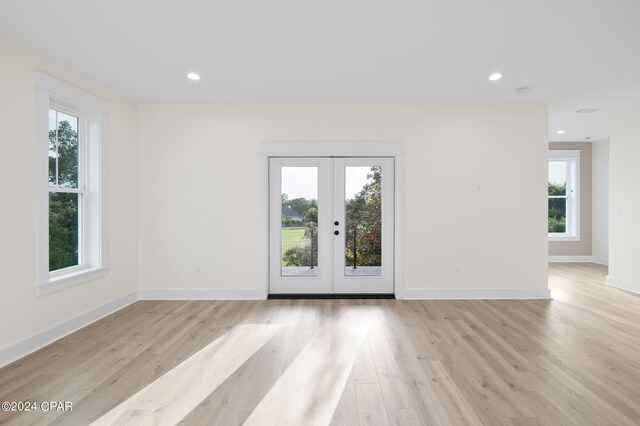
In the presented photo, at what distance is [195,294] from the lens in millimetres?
4680

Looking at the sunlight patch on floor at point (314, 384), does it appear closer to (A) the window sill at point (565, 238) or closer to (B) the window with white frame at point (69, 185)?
(B) the window with white frame at point (69, 185)

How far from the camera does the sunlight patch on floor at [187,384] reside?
2.06 m

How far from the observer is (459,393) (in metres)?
2.31

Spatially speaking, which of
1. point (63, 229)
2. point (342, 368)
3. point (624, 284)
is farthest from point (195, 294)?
point (624, 284)

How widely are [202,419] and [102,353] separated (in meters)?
1.54

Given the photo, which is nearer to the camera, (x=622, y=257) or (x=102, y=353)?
(x=102, y=353)

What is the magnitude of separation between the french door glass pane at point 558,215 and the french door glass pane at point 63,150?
9161mm

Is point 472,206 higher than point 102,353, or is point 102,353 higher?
point 472,206

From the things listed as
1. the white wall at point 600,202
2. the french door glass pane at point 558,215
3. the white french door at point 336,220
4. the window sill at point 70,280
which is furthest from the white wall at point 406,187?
the white wall at point 600,202

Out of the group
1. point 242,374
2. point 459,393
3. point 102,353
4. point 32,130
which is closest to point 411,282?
point 459,393

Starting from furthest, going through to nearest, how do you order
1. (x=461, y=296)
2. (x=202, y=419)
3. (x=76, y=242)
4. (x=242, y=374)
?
(x=461, y=296)
(x=76, y=242)
(x=242, y=374)
(x=202, y=419)

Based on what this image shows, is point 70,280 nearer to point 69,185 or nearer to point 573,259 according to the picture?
point 69,185

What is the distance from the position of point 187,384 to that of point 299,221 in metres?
2.77

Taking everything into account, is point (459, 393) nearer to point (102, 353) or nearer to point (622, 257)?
point (102, 353)
